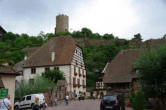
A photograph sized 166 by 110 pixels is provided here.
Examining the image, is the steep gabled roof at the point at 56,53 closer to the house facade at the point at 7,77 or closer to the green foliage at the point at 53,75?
the green foliage at the point at 53,75

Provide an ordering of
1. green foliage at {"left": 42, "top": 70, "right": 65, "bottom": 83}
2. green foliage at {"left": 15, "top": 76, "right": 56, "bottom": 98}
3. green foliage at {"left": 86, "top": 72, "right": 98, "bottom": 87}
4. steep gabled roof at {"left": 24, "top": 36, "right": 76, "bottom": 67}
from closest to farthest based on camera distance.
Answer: green foliage at {"left": 15, "top": 76, "right": 56, "bottom": 98} < green foliage at {"left": 42, "top": 70, "right": 65, "bottom": 83} < steep gabled roof at {"left": 24, "top": 36, "right": 76, "bottom": 67} < green foliage at {"left": 86, "top": 72, "right": 98, "bottom": 87}

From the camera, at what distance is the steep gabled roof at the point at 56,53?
4938 cm

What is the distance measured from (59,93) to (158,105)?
1858 cm

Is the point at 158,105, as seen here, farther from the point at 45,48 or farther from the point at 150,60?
the point at 45,48

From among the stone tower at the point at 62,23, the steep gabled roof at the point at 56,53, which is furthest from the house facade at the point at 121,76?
the stone tower at the point at 62,23

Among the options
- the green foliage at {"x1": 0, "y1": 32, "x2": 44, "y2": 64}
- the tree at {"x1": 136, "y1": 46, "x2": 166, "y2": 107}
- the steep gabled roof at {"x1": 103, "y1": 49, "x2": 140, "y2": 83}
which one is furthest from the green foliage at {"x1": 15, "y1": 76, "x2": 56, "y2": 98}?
the green foliage at {"x1": 0, "y1": 32, "x2": 44, "y2": 64}

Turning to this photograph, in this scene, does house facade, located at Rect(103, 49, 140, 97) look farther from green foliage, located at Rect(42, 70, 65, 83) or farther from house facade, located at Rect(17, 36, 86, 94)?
house facade, located at Rect(17, 36, 86, 94)

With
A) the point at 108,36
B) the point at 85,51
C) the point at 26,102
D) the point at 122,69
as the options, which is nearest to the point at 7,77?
the point at 26,102

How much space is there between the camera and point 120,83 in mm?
36625

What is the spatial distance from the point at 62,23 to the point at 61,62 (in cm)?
7523

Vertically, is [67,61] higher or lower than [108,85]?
higher

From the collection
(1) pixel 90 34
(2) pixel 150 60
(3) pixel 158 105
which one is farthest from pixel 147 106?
(1) pixel 90 34

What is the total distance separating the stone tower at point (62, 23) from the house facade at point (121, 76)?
8332 centimetres

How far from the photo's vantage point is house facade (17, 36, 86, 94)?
48625 millimetres
